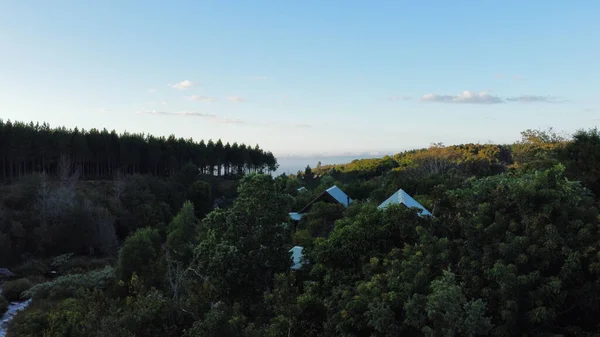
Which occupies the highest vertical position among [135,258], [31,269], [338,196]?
[338,196]

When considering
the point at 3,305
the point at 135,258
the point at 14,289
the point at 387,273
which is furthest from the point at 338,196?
the point at 387,273

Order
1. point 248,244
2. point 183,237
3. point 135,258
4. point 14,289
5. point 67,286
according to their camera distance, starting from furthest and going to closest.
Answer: point 183,237 → point 14,289 → point 67,286 → point 135,258 → point 248,244

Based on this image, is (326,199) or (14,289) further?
(326,199)

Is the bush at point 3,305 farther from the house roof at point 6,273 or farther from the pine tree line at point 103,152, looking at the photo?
the pine tree line at point 103,152

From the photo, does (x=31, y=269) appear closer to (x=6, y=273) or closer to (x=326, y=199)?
(x=6, y=273)

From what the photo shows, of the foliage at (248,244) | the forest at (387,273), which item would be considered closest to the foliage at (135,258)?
the forest at (387,273)

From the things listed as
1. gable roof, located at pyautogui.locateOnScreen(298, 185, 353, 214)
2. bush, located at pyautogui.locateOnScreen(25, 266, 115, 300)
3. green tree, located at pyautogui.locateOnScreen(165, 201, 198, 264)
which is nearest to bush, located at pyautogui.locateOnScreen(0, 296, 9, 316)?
bush, located at pyautogui.locateOnScreen(25, 266, 115, 300)

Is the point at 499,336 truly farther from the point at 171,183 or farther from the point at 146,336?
the point at 171,183
